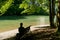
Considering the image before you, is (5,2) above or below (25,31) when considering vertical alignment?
above

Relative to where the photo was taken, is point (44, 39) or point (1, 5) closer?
point (44, 39)

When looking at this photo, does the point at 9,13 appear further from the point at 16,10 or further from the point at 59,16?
the point at 59,16

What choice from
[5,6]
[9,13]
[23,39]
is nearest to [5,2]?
[5,6]

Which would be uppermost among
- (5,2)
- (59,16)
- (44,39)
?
(5,2)

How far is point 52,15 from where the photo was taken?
2114cm

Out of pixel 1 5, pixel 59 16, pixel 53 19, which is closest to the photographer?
pixel 59 16

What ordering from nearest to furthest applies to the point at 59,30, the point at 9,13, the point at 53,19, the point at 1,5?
the point at 59,30, the point at 1,5, the point at 53,19, the point at 9,13

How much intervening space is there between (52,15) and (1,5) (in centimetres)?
634

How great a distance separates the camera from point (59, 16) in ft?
35.1

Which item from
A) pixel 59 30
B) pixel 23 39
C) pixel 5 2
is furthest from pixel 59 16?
pixel 5 2

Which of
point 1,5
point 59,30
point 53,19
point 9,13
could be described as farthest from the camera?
point 9,13

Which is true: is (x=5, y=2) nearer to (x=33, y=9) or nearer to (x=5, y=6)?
(x=5, y=6)

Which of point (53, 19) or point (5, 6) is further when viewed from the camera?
point (53, 19)

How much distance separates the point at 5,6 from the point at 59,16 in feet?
24.5
